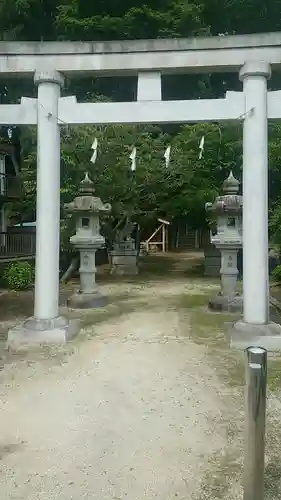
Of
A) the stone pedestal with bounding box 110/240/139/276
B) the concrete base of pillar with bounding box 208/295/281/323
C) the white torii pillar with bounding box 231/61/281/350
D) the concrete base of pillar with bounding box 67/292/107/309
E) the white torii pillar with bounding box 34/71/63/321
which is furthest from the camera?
the stone pedestal with bounding box 110/240/139/276

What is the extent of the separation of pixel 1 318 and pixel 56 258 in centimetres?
324

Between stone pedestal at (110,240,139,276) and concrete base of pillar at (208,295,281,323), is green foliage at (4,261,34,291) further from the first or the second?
concrete base of pillar at (208,295,281,323)

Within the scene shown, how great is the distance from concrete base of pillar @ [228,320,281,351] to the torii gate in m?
0.01

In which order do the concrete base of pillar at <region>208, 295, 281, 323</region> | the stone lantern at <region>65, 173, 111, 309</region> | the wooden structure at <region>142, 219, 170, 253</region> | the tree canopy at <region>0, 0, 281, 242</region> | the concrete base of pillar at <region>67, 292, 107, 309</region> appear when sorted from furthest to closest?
the wooden structure at <region>142, 219, 170, 253</region> < the tree canopy at <region>0, 0, 281, 242</region> < the stone lantern at <region>65, 173, 111, 309</region> < the concrete base of pillar at <region>67, 292, 107, 309</region> < the concrete base of pillar at <region>208, 295, 281, 323</region>

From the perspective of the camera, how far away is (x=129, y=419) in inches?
183

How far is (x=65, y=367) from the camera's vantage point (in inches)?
249

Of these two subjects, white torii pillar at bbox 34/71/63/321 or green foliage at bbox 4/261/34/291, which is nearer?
white torii pillar at bbox 34/71/63/321

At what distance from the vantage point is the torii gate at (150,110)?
6.85 meters

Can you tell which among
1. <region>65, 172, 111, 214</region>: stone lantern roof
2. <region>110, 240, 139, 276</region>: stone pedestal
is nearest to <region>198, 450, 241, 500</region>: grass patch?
<region>65, 172, 111, 214</region>: stone lantern roof

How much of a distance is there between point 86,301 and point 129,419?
672cm

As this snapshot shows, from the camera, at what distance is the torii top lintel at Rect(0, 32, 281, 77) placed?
688 centimetres

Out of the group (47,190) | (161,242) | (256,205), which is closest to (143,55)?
(47,190)

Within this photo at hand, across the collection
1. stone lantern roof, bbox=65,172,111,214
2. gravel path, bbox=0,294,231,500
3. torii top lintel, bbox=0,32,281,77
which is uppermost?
torii top lintel, bbox=0,32,281,77

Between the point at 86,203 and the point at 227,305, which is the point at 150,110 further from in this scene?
the point at 227,305
